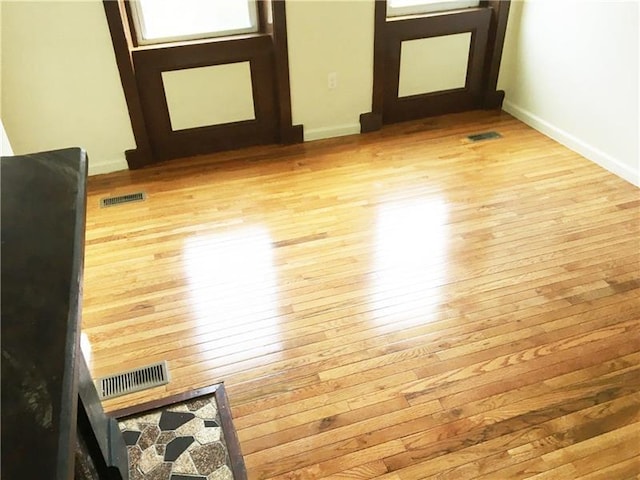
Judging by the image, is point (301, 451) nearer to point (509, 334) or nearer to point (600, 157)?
point (509, 334)

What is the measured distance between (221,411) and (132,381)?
0.38m

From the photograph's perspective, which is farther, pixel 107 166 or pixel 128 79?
pixel 107 166

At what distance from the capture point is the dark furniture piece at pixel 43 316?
644mm

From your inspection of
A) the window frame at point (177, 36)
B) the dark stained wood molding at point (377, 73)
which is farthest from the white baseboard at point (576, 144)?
the window frame at point (177, 36)

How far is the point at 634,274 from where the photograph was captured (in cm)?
239

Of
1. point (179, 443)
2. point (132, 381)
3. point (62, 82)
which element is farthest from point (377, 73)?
point (179, 443)

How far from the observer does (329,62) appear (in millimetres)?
3490

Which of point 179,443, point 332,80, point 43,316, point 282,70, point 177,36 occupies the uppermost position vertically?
point 43,316

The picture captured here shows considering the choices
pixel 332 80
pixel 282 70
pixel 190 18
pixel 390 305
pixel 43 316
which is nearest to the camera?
pixel 43 316

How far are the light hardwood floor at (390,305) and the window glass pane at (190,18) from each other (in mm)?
808

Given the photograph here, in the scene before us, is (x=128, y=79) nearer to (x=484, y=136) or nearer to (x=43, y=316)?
(x=484, y=136)

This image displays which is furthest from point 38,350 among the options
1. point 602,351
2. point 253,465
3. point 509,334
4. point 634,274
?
point 634,274

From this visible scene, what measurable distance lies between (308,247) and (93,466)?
153 cm

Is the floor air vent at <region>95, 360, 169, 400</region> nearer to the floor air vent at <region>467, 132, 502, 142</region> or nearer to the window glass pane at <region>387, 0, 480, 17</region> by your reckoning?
the floor air vent at <region>467, 132, 502, 142</region>
